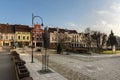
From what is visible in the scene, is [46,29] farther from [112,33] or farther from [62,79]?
[62,79]

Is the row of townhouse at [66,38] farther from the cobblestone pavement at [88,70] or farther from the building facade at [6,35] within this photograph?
the cobblestone pavement at [88,70]

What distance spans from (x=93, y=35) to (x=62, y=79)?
47.1 meters

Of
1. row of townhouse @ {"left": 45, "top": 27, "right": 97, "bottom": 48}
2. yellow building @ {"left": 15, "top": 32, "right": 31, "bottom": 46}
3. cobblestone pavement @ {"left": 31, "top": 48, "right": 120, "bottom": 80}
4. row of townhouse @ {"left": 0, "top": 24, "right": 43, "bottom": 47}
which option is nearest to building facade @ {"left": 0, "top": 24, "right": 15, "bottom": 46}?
row of townhouse @ {"left": 0, "top": 24, "right": 43, "bottom": 47}

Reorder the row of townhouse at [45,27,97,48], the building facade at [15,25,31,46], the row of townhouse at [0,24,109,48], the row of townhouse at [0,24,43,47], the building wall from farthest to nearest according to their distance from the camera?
the building facade at [15,25,31,46] < the row of townhouse at [0,24,43,47] < the building wall < the row of townhouse at [0,24,109,48] < the row of townhouse at [45,27,97,48]

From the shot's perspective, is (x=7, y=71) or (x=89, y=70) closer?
(x=7, y=71)

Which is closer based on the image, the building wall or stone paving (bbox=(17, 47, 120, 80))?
stone paving (bbox=(17, 47, 120, 80))

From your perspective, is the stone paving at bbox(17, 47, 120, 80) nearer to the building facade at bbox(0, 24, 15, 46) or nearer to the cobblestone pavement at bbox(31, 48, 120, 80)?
the cobblestone pavement at bbox(31, 48, 120, 80)

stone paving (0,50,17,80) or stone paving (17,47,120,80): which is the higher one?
stone paving (0,50,17,80)

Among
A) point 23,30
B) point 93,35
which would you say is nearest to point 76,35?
point 93,35

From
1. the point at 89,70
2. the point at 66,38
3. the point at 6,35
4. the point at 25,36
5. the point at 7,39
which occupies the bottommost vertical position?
the point at 89,70

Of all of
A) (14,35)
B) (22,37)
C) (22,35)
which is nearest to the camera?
(14,35)

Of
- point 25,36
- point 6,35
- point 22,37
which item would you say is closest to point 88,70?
point 22,37

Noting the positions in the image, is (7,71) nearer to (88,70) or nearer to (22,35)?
(88,70)

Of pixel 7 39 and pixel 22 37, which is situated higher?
pixel 22 37
